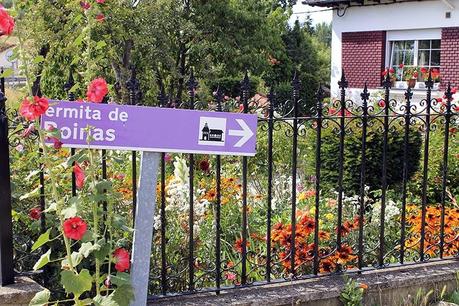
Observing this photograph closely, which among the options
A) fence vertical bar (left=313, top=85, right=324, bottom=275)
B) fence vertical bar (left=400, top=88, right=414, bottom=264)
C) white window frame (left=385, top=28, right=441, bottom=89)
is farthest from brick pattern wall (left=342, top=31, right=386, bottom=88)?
fence vertical bar (left=313, top=85, right=324, bottom=275)

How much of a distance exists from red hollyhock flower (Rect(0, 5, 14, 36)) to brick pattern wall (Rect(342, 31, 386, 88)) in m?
14.1

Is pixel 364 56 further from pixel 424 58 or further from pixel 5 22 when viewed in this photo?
pixel 5 22

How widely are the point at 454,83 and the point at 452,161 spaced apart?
30.0 feet

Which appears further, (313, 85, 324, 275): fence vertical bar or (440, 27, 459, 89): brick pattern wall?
(440, 27, 459, 89): brick pattern wall

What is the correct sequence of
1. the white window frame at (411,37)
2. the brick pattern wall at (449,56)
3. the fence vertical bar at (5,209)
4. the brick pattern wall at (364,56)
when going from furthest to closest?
the brick pattern wall at (364,56) → the white window frame at (411,37) → the brick pattern wall at (449,56) → the fence vertical bar at (5,209)

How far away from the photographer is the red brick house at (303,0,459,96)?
562 inches

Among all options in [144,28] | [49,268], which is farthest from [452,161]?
[144,28]

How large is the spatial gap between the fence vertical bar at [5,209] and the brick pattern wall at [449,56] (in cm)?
1275

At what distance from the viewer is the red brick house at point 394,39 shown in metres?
14.3

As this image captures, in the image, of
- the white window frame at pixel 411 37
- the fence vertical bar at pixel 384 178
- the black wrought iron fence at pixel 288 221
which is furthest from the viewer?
the white window frame at pixel 411 37

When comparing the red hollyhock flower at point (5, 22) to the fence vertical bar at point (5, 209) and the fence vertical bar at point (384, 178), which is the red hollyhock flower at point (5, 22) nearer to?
the fence vertical bar at point (5, 209)

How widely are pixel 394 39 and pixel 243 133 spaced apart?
13527 millimetres

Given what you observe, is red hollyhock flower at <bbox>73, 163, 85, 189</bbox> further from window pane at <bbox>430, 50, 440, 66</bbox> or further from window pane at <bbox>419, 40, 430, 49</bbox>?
window pane at <bbox>419, 40, 430, 49</bbox>

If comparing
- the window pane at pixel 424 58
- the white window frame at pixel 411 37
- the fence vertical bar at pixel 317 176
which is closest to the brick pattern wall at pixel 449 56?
the white window frame at pixel 411 37
